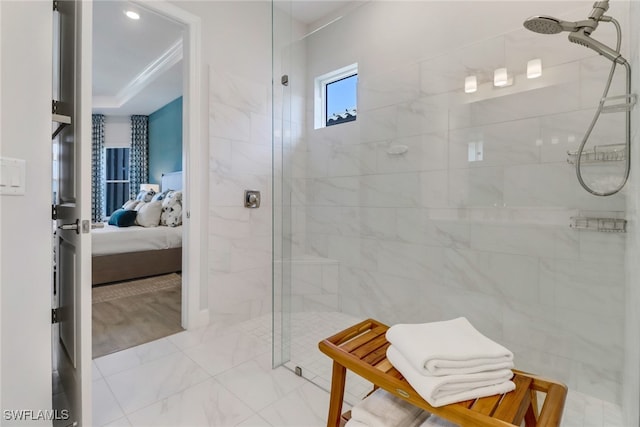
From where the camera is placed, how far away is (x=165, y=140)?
18.7ft

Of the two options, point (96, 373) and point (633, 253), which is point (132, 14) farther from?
point (633, 253)

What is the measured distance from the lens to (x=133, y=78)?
15.4 feet

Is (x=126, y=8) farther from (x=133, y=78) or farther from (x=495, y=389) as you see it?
(x=495, y=389)

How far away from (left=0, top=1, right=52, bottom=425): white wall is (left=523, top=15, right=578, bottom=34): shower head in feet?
6.01

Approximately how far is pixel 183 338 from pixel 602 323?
2.29 metres

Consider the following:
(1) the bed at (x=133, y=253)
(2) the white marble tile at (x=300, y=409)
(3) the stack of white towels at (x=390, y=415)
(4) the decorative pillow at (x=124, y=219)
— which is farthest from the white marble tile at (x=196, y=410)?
(4) the decorative pillow at (x=124, y=219)

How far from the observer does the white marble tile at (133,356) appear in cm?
175

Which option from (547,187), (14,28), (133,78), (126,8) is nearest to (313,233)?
(547,187)

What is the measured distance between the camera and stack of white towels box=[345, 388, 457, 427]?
0.85 m

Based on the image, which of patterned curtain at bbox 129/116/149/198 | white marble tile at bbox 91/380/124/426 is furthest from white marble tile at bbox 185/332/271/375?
patterned curtain at bbox 129/116/149/198

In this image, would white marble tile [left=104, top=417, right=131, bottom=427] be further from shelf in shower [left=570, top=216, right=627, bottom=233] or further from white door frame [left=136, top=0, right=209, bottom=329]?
shelf in shower [left=570, top=216, right=627, bottom=233]

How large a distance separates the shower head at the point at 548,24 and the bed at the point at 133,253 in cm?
391

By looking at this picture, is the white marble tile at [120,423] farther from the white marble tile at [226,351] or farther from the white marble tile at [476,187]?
the white marble tile at [476,187]

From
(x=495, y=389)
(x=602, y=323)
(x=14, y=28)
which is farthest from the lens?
(x=602, y=323)
